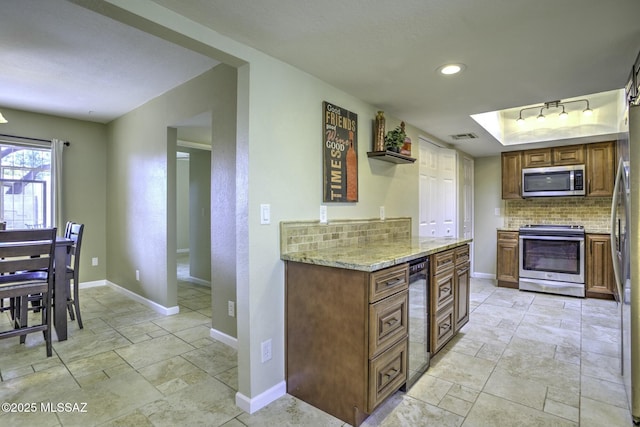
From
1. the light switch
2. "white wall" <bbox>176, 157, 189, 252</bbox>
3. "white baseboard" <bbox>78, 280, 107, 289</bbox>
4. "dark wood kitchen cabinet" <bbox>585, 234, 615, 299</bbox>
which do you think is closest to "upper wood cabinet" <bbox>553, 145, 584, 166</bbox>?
"dark wood kitchen cabinet" <bbox>585, 234, 615, 299</bbox>

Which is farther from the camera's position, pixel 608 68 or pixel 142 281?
pixel 142 281

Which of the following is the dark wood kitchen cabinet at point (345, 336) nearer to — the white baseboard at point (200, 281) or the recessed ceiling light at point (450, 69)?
the recessed ceiling light at point (450, 69)

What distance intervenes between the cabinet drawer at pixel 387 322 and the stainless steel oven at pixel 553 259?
3.68m

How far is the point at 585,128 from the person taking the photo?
4312mm

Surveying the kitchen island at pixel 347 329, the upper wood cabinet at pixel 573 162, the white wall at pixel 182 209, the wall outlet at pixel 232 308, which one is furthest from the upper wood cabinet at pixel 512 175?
the white wall at pixel 182 209

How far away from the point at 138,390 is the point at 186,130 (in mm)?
2694

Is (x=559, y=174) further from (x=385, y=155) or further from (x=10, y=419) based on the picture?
(x=10, y=419)

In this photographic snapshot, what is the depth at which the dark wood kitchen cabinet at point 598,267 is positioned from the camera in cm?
433

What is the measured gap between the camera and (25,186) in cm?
433

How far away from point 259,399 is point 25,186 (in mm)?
4450

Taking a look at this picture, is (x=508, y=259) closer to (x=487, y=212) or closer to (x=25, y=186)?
(x=487, y=212)

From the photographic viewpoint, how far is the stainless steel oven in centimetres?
448

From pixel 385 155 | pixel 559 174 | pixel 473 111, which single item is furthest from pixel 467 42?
pixel 559 174

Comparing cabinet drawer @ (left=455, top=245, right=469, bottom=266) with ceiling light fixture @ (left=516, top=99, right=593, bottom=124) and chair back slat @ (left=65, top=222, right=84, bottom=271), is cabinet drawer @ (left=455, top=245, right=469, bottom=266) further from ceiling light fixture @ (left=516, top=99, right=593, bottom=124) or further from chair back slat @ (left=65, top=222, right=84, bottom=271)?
chair back slat @ (left=65, top=222, right=84, bottom=271)
